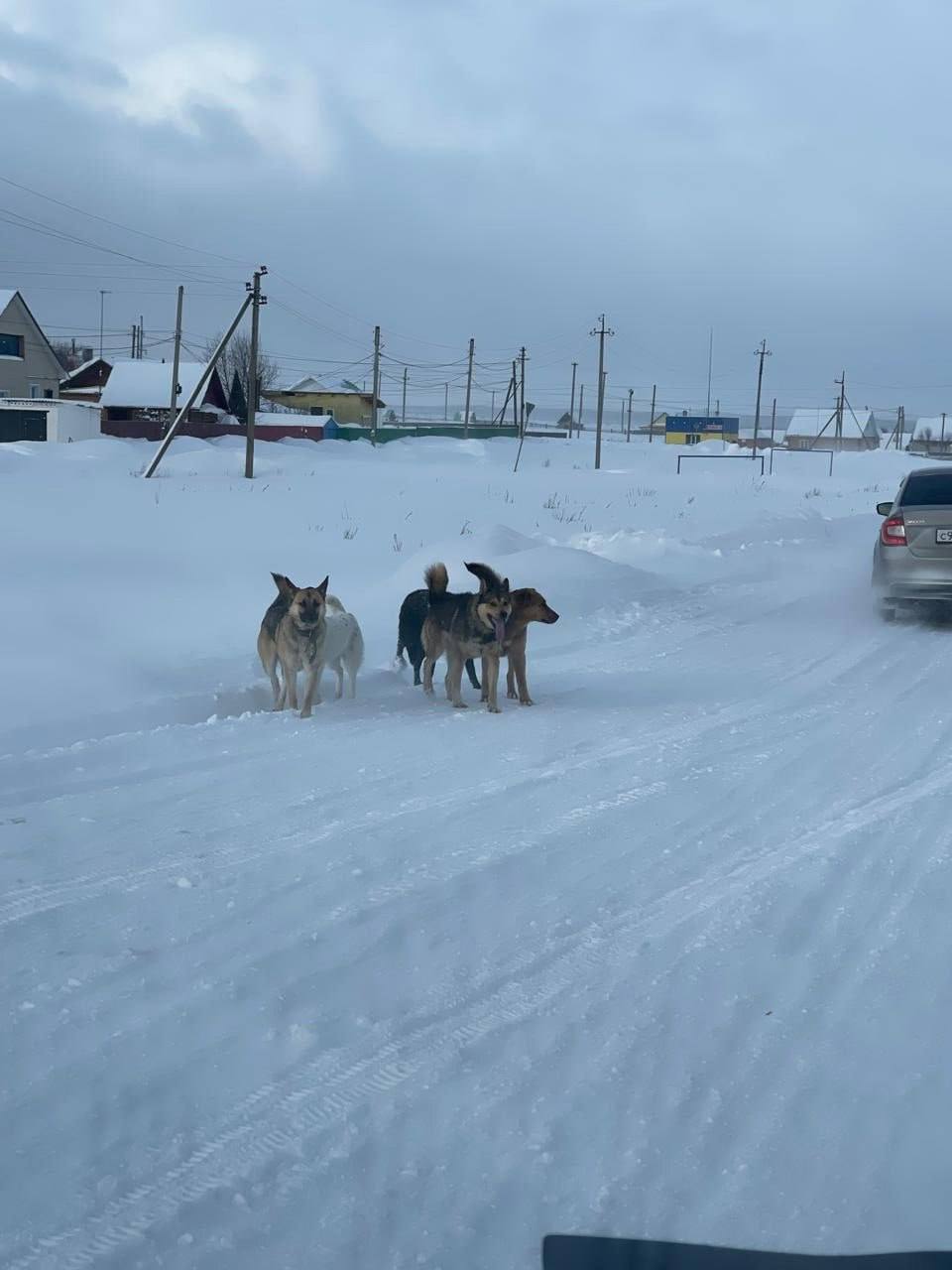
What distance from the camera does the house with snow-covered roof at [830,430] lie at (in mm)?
120688

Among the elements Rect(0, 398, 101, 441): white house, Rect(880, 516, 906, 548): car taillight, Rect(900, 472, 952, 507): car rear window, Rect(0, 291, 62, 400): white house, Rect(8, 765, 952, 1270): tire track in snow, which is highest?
Rect(0, 291, 62, 400): white house

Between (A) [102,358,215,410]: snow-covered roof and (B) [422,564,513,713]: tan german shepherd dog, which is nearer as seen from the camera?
(B) [422,564,513,713]: tan german shepherd dog

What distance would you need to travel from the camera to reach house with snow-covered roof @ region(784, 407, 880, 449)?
12069 cm

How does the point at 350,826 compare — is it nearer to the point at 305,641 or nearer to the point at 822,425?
the point at 305,641

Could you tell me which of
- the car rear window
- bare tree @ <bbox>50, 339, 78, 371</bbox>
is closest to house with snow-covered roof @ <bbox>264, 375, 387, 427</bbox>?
bare tree @ <bbox>50, 339, 78, 371</bbox>

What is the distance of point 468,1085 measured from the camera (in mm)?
3770

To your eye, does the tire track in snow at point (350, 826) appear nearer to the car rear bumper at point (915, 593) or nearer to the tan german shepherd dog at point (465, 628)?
the tan german shepherd dog at point (465, 628)

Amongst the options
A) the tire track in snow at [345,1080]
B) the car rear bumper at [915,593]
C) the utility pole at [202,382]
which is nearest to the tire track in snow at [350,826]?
the tire track in snow at [345,1080]

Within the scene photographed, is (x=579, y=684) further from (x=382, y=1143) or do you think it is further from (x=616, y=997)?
(x=382, y=1143)

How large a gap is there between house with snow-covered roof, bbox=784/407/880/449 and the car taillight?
10623cm

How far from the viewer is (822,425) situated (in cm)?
12669

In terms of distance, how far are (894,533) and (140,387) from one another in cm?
5827

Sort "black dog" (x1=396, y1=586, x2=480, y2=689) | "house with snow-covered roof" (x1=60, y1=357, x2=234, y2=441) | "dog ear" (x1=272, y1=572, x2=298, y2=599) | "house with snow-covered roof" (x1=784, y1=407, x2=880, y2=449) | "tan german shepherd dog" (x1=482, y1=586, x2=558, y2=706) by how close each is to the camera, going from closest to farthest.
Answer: "dog ear" (x1=272, y1=572, x2=298, y2=599) → "tan german shepherd dog" (x1=482, y1=586, x2=558, y2=706) → "black dog" (x1=396, y1=586, x2=480, y2=689) → "house with snow-covered roof" (x1=60, y1=357, x2=234, y2=441) → "house with snow-covered roof" (x1=784, y1=407, x2=880, y2=449)

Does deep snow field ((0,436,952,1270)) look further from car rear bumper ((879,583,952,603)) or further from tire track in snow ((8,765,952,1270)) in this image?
car rear bumper ((879,583,952,603))
